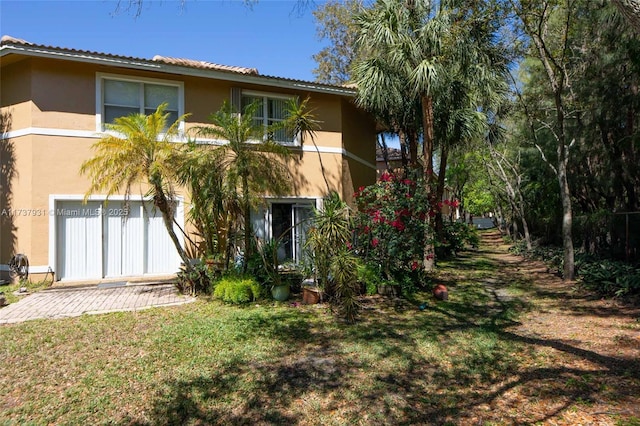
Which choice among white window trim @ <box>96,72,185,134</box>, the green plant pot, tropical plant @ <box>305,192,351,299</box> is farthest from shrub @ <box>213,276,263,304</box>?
white window trim @ <box>96,72,185,134</box>

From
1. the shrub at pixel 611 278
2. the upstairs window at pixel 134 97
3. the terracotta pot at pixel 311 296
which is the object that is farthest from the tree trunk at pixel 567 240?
the upstairs window at pixel 134 97

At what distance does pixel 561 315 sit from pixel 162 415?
724 cm

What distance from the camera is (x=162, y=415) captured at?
3.84m

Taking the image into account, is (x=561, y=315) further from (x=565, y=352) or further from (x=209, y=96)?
(x=209, y=96)

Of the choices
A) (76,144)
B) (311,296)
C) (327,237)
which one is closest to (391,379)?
(327,237)

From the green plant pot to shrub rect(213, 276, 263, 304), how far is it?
1.04 feet

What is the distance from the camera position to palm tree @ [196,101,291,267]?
8.35 m

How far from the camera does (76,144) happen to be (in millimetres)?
10484

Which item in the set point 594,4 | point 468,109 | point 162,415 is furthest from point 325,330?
point 594,4

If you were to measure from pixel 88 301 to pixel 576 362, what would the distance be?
363 inches

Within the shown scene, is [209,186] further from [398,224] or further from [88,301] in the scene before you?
[398,224]

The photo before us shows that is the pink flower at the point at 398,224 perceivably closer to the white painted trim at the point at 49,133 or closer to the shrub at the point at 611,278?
the shrub at the point at 611,278

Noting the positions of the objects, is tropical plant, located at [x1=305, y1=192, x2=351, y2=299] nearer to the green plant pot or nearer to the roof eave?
the green plant pot

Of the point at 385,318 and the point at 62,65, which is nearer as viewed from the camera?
the point at 385,318
